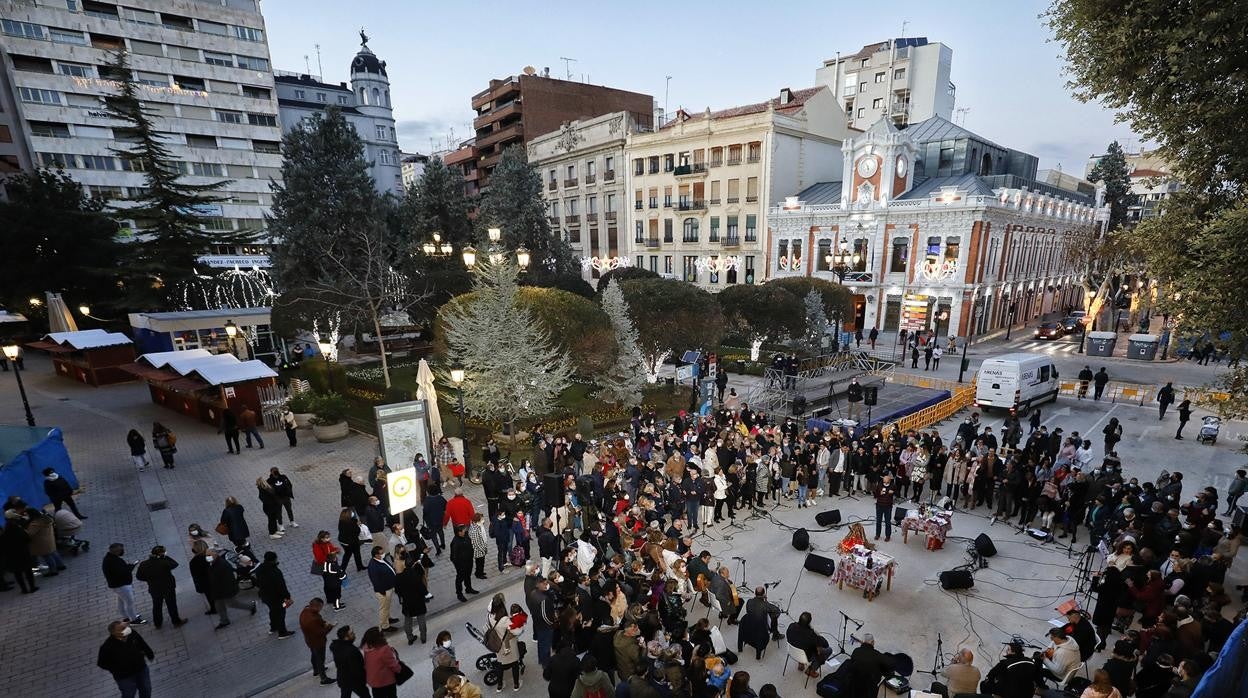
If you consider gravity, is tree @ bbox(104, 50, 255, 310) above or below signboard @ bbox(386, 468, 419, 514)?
above

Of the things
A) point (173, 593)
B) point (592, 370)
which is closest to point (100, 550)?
point (173, 593)

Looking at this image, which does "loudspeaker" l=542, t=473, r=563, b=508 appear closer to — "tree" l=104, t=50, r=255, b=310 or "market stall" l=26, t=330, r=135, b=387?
"market stall" l=26, t=330, r=135, b=387

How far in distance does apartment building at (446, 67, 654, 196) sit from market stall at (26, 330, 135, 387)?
3736 centimetres

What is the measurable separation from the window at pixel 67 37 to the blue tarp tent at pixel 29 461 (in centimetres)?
5484

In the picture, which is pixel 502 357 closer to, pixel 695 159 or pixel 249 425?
pixel 249 425

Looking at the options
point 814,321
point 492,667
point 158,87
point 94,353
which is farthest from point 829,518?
point 158,87

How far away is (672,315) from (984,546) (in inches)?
597

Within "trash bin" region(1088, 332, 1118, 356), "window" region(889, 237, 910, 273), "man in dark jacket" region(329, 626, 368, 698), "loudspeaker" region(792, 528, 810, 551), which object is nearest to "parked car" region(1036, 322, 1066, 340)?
"trash bin" region(1088, 332, 1118, 356)

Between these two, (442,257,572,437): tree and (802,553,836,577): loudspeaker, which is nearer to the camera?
(802,553,836,577): loudspeaker

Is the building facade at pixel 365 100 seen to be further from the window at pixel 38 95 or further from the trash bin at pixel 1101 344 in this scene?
the trash bin at pixel 1101 344

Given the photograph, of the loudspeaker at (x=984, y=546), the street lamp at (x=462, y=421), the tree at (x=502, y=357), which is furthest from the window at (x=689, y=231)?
the loudspeaker at (x=984, y=546)

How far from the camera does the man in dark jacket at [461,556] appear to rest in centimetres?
938

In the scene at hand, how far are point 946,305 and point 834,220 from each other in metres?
10.2

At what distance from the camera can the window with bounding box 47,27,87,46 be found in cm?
4519
